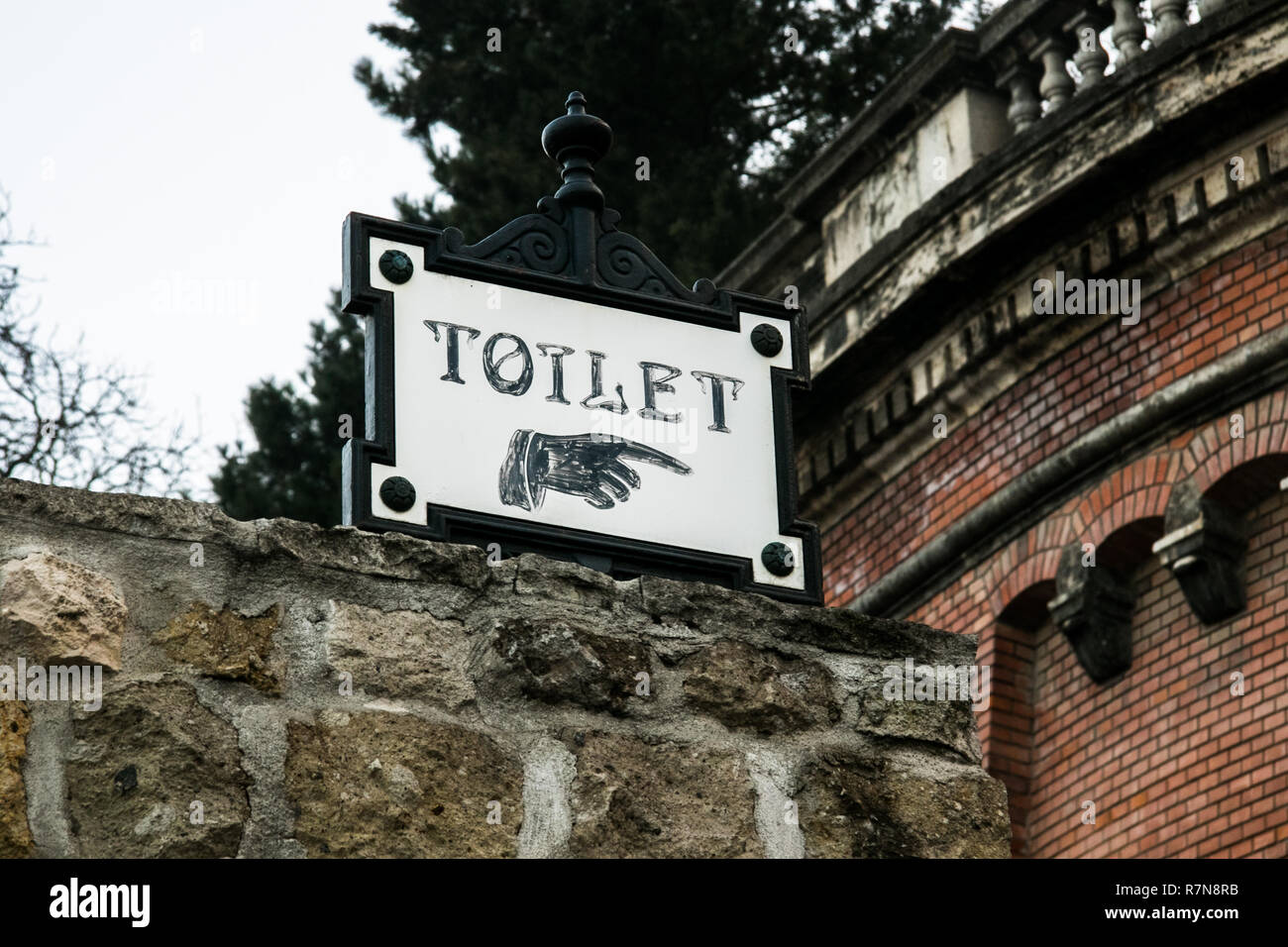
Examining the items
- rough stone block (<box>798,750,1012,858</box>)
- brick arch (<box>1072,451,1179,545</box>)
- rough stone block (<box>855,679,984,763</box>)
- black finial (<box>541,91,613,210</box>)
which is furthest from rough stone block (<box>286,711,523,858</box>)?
brick arch (<box>1072,451,1179,545</box>)

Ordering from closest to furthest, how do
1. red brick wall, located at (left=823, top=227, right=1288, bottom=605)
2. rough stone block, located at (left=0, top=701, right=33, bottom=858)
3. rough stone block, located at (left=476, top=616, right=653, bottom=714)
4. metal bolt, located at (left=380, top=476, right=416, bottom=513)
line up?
1. rough stone block, located at (left=0, top=701, right=33, bottom=858)
2. rough stone block, located at (left=476, top=616, right=653, bottom=714)
3. metal bolt, located at (left=380, top=476, right=416, bottom=513)
4. red brick wall, located at (left=823, top=227, right=1288, bottom=605)

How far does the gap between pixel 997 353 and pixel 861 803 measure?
26.2 ft

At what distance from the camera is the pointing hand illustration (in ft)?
11.3

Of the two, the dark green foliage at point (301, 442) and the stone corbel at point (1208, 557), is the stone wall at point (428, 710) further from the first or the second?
the dark green foliage at point (301, 442)

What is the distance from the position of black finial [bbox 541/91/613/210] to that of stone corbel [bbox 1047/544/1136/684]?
684cm

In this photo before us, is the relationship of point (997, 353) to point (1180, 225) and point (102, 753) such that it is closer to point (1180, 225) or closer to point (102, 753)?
point (1180, 225)

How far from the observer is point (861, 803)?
324 centimetres

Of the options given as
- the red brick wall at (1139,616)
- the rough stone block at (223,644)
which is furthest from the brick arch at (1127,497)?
the rough stone block at (223,644)

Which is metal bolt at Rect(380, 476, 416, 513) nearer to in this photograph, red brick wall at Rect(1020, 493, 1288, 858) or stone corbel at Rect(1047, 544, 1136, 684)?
red brick wall at Rect(1020, 493, 1288, 858)

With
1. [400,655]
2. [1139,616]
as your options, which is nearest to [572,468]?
[400,655]

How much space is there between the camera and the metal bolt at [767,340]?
150 inches

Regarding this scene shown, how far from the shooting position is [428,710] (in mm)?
3051

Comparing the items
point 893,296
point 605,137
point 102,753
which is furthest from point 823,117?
point 102,753

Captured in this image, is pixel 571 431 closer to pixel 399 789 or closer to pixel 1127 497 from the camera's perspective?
pixel 399 789
